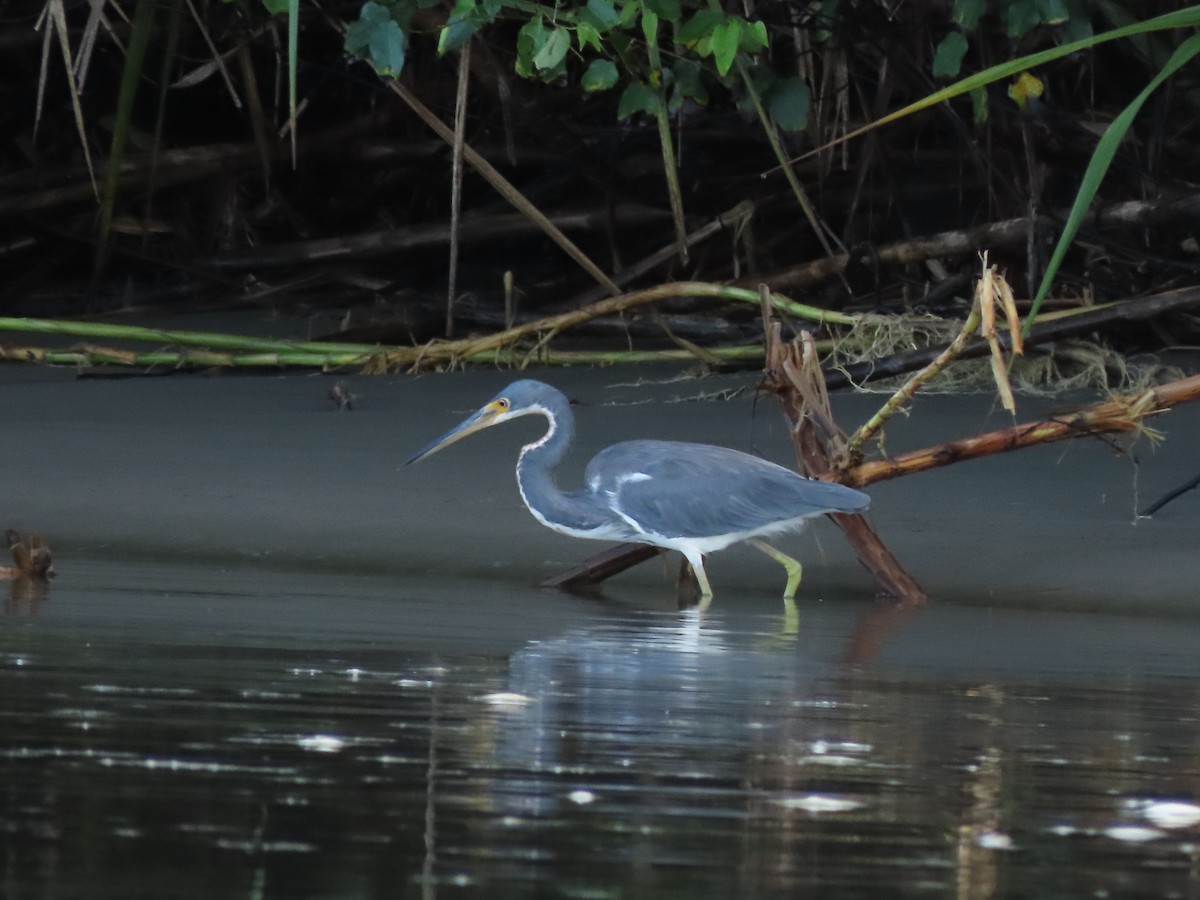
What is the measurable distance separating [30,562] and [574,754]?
2.83m

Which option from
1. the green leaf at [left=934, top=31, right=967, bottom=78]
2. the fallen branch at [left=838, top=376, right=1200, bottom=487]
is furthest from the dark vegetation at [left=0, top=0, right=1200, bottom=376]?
the fallen branch at [left=838, top=376, right=1200, bottom=487]

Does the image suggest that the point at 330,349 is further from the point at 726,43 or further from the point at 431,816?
the point at 431,816

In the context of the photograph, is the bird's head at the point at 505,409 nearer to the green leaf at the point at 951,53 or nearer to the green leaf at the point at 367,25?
the green leaf at the point at 367,25

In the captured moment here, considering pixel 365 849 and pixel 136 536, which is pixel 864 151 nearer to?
pixel 136 536

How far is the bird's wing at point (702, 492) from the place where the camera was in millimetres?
6559

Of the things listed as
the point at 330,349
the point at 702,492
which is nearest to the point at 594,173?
the point at 330,349

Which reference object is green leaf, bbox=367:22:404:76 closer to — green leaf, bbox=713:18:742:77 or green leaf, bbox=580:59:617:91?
green leaf, bbox=580:59:617:91

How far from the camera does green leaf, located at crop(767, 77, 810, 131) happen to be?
8.20m

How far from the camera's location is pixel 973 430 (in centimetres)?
813

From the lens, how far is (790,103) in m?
8.23

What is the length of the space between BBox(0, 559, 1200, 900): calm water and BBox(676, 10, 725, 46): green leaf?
7.16 feet

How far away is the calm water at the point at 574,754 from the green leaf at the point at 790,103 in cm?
287

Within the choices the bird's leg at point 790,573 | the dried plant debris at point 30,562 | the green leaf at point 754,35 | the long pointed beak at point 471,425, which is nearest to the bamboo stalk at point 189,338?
the long pointed beak at point 471,425

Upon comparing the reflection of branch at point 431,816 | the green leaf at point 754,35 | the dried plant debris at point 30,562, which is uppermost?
the green leaf at point 754,35
